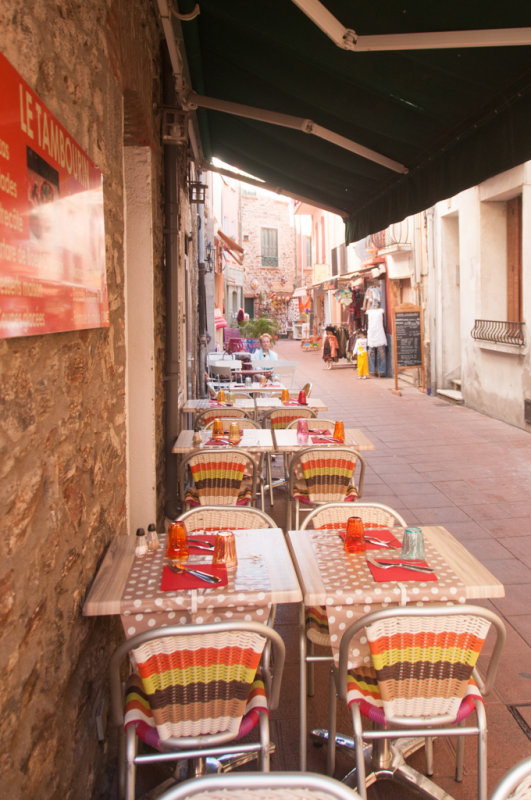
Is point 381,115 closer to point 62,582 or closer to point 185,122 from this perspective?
point 185,122

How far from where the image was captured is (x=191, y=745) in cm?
218

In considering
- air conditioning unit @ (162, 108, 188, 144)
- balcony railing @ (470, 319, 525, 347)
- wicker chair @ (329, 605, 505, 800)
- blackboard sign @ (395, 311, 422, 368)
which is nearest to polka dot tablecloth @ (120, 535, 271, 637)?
wicker chair @ (329, 605, 505, 800)

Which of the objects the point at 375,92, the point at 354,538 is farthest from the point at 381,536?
the point at 375,92

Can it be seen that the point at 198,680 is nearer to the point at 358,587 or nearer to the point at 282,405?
the point at 358,587

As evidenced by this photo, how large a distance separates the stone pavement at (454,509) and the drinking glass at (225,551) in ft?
2.72

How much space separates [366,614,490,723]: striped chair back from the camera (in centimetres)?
222

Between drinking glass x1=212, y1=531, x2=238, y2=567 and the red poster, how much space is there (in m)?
0.98

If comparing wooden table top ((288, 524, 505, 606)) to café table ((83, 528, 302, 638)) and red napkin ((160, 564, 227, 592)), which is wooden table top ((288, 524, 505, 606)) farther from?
red napkin ((160, 564, 227, 592))

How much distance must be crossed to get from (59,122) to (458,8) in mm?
2147

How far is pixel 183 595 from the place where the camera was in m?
2.46

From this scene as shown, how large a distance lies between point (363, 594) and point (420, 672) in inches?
12.9

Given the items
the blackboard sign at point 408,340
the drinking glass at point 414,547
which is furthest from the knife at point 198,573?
the blackboard sign at point 408,340

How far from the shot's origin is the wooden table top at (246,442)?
197 inches

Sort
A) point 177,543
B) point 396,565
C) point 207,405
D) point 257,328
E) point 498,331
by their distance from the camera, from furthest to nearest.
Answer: point 257,328
point 498,331
point 207,405
point 177,543
point 396,565
